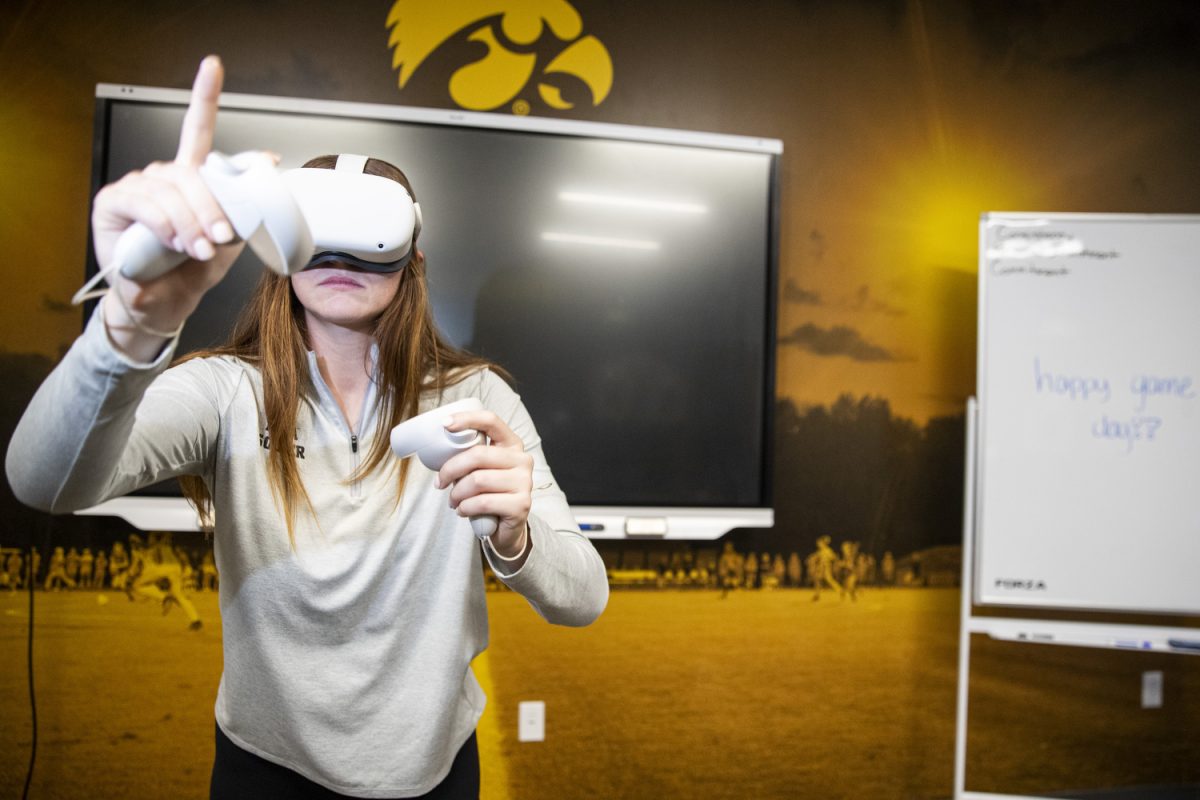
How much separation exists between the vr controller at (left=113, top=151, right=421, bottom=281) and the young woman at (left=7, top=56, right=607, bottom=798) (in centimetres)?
5

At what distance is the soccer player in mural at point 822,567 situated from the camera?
243cm

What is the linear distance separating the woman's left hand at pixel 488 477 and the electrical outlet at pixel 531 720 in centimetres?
170

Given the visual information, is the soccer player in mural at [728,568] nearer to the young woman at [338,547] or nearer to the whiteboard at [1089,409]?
the whiteboard at [1089,409]

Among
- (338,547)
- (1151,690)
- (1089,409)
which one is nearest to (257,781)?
(338,547)

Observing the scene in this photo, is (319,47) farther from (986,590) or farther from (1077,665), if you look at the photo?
(1077,665)

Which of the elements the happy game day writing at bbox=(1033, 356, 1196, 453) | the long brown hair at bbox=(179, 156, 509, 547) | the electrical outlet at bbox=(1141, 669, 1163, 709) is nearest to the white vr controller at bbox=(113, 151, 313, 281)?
the long brown hair at bbox=(179, 156, 509, 547)

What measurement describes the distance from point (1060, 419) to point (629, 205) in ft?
4.70

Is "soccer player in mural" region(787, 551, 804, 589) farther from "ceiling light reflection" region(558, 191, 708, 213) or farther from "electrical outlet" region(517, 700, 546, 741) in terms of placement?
"ceiling light reflection" region(558, 191, 708, 213)

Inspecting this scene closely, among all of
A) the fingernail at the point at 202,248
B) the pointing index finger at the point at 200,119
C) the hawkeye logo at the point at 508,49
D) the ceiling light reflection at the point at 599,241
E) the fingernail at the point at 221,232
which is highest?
the hawkeye logo at the point at 508,49

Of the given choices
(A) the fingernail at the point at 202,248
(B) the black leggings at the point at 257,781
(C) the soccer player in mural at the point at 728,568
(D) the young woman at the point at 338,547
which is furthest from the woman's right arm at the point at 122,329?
(C) the soccer player in mural at the point at 728,568

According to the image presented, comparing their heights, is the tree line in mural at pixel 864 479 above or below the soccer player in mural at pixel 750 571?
above

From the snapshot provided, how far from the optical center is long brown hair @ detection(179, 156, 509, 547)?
0.92 m

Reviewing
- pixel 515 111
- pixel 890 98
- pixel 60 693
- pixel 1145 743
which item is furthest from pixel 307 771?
pixel 1145 743

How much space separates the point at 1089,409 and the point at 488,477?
7.04 feet
